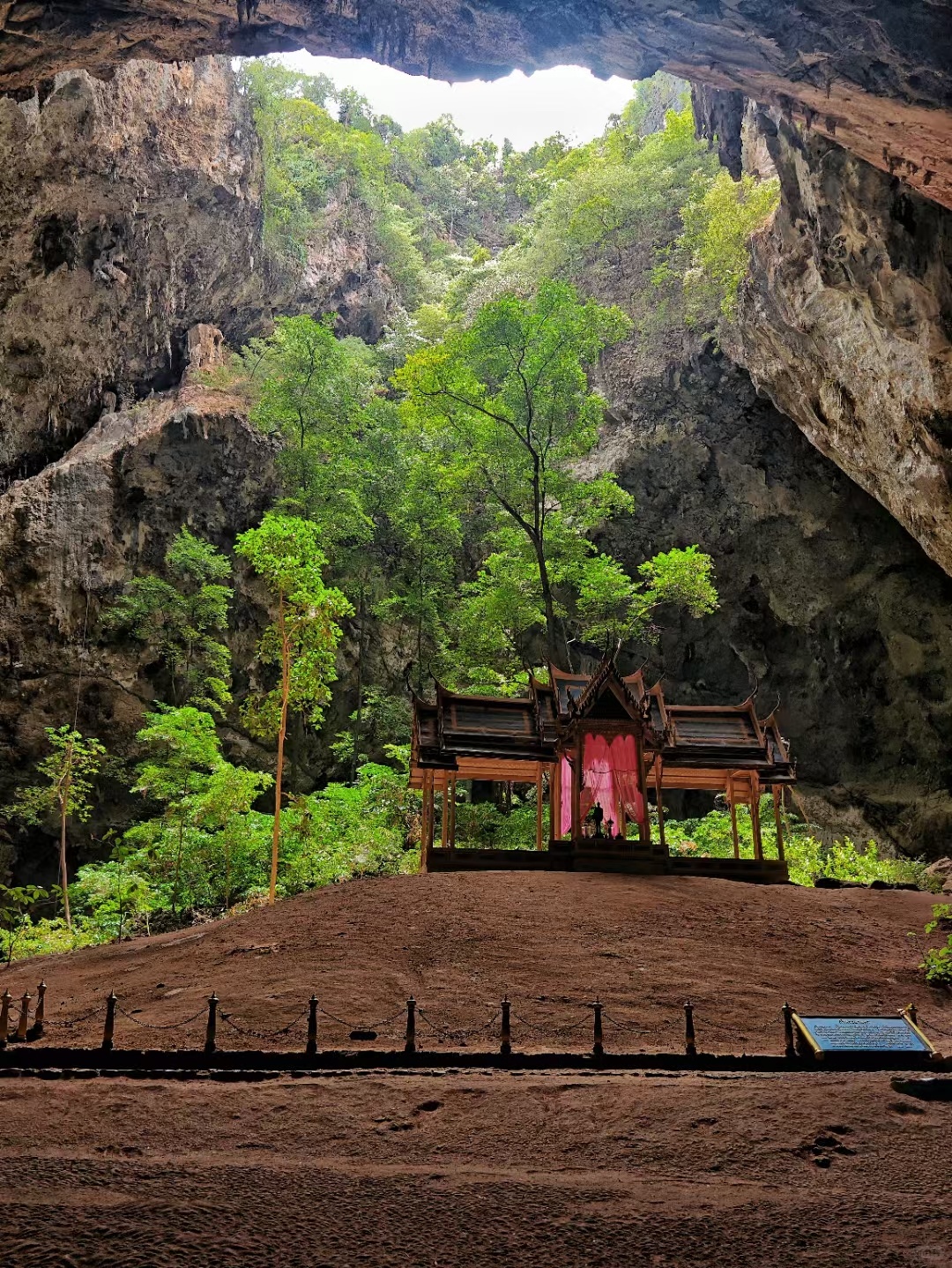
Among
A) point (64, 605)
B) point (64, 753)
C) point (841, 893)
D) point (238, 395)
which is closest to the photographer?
point (841, 893)

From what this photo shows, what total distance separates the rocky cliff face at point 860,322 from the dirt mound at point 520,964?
8967mm

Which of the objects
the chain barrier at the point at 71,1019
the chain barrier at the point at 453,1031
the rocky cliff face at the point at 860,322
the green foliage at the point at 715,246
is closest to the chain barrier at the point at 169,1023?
the chain barrier at the point at 71,1019

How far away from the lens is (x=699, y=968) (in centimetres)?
912

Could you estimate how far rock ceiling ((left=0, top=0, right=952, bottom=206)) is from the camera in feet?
33.9

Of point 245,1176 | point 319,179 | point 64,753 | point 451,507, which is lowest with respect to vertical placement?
point 245,1176

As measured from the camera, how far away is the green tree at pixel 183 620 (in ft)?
75.0

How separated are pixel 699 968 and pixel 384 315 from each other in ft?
105

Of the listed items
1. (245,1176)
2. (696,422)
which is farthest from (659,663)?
(245,1176)

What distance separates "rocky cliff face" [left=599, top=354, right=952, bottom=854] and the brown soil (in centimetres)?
1553

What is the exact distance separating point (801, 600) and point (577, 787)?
1362 centimetres

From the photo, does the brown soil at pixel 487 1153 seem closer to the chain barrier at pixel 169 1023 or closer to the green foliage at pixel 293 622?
the chain barrier at pixel 169 1023

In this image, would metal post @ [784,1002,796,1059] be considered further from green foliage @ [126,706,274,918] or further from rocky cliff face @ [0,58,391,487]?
rocky cliff face @ [0,58,391,487]

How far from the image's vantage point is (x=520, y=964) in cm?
907

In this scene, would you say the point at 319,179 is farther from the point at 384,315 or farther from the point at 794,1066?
the point at 794,1066
